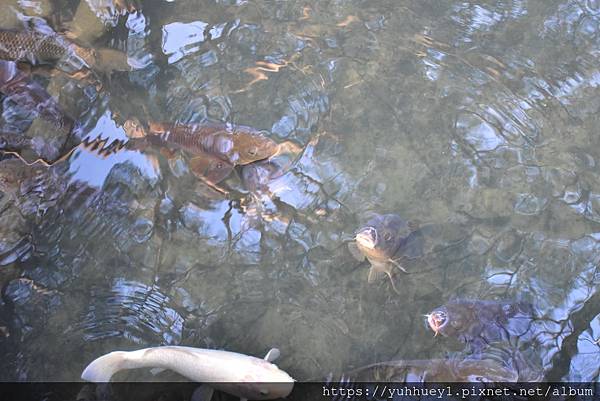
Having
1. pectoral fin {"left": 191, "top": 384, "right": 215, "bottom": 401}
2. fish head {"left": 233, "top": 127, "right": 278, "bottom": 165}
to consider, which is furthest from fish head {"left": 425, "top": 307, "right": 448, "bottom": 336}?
fish head {"left": 233, "top": 127, "right": 278, "bottom": 165}

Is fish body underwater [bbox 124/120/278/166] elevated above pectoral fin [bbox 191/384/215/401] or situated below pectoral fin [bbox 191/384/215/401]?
above

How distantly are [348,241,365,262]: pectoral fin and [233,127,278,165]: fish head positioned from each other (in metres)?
0.72

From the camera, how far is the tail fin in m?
2.62

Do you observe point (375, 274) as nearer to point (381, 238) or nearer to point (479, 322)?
point (381, 238)

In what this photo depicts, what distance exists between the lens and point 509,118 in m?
3.60

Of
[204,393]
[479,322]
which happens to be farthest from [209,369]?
[479,322]

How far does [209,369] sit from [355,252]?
0.99m

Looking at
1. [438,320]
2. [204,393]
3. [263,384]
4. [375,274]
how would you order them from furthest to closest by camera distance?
[375,274], [438,320], [204,393], [263,384]

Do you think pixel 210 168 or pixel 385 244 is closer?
pixel 385 244

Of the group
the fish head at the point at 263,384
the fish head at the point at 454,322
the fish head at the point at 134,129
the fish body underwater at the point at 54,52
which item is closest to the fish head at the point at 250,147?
the fish head at the point at 134,129

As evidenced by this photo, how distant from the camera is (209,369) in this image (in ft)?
8.50

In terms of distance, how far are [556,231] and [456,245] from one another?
57 centimetres

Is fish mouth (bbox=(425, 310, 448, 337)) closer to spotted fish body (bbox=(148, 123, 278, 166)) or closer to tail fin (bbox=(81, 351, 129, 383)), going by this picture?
spotted fish body (bbox=(148, 123, 278, 166))

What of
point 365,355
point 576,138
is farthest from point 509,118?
point 365,355
